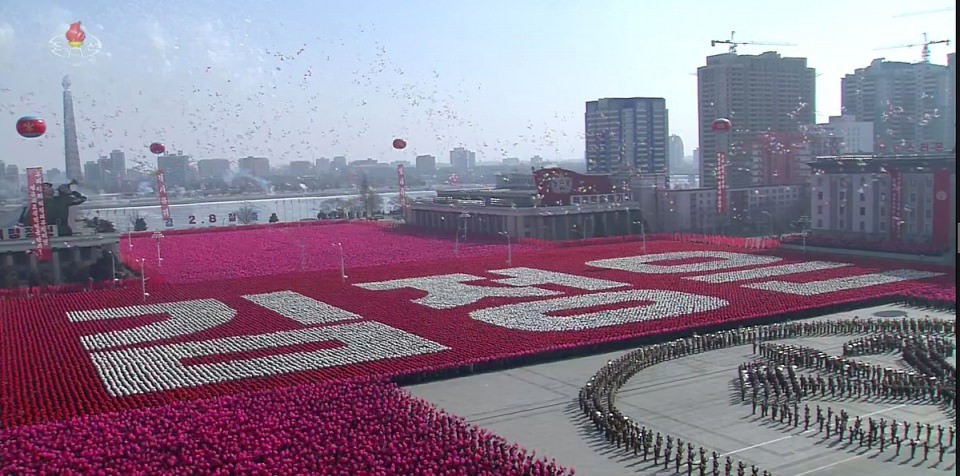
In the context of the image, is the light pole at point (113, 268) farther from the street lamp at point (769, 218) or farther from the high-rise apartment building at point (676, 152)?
the high-rise apartment building at point (676, 152)

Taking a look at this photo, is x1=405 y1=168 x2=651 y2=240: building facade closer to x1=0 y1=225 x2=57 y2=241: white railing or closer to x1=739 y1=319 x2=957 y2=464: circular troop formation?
x1=0 y1=225 x2=57 y2=241: white railing

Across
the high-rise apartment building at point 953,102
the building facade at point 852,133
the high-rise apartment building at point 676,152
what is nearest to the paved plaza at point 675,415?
the high-rise apartment building at point 953,102

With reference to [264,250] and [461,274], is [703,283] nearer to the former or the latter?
[461,274]

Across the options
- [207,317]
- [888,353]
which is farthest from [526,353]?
[207,317]

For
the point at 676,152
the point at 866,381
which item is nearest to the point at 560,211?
the point at 866,381

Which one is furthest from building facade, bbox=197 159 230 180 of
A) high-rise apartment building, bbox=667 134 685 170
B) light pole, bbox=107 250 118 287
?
high-rise apartment building, bbox=667 134 685 170

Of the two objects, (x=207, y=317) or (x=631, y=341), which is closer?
(x=631, y=341)

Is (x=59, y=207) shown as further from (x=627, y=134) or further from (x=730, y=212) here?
(x=627, y=134)
